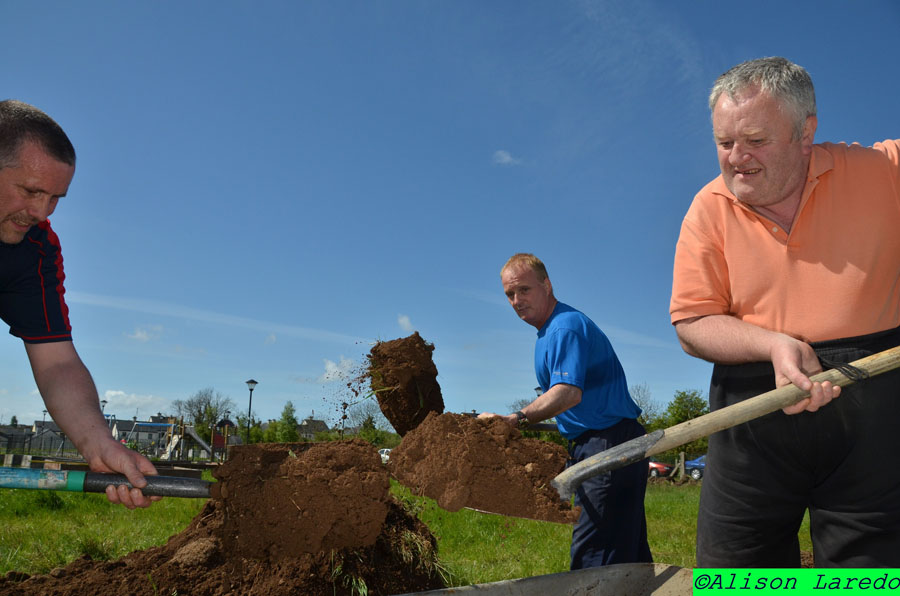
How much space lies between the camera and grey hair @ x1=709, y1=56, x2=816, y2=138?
7.35 ft

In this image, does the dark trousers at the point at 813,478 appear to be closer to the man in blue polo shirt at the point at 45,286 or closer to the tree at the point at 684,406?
the man in blue polo shirt at the point at 45,286

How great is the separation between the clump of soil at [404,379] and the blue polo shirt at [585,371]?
0.79m

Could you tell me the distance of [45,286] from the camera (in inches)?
109

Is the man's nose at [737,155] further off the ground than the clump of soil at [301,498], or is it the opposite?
the man's nose at [737,155]

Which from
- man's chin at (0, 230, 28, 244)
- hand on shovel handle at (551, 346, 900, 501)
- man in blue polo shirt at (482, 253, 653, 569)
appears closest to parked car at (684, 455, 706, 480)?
man in blue polo shirt at (482, 253, 653, 569)

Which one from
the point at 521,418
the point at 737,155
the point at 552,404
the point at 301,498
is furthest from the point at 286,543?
the point at 737,155

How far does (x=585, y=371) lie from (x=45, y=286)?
2.71 metres

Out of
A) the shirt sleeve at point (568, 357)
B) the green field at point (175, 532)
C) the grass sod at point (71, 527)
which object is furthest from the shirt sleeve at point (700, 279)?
the grass sod at point (71, 527)

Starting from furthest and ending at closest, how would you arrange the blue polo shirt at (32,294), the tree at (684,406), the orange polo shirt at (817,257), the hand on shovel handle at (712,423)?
the tree at (684,406)
the blue polo shirt at (32,294)
the orange polo shirt at (817,257)
the hand on shovel handle at (712,423)

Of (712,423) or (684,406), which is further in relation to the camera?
(684,406)

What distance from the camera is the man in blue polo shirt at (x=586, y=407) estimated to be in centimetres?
329

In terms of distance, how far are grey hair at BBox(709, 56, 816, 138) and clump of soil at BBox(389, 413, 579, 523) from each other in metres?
1.78

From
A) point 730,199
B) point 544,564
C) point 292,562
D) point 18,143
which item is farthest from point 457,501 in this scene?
point 544,564

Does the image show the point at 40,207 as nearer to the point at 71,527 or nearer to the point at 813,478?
the point at 813,478
